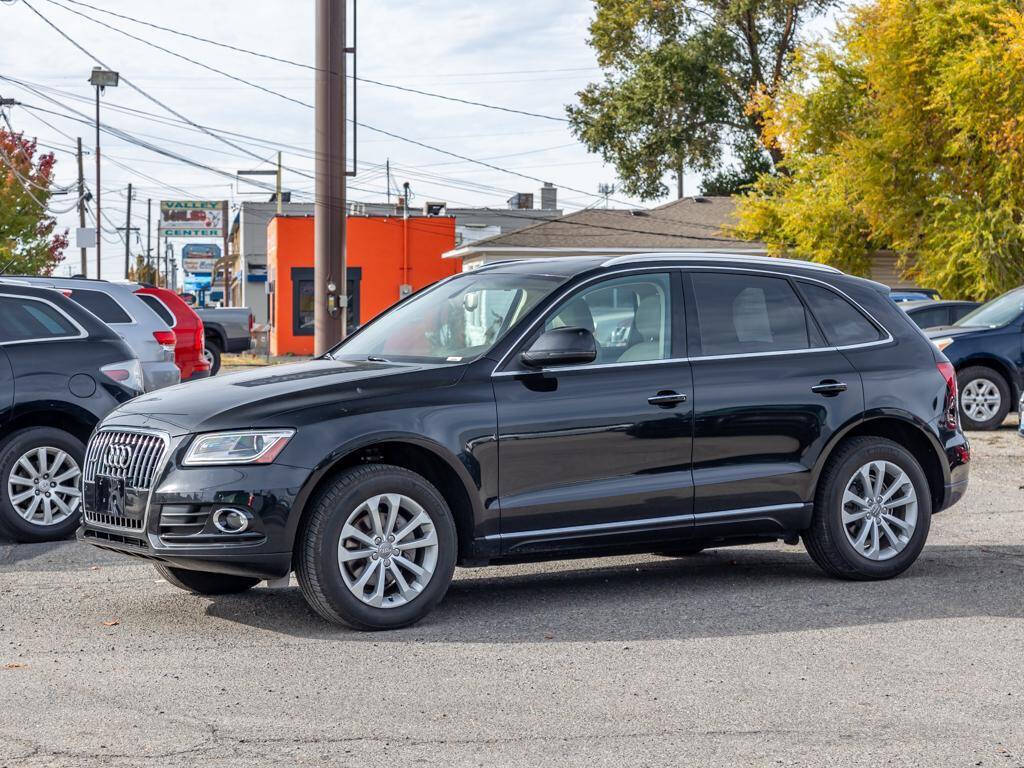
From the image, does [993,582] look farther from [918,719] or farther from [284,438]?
[284,438]

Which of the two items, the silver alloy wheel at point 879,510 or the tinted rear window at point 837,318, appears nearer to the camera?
the silver alloy wheel at point 879,510

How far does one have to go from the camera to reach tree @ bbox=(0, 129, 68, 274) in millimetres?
53969

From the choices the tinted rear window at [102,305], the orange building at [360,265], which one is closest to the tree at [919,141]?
the orange building at [360,265]

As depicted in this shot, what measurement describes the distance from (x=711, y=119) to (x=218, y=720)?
4652cm

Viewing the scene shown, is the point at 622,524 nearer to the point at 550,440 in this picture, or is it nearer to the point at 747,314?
the point at 550,440

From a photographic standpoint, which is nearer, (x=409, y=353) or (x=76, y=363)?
(x=409, y=353)

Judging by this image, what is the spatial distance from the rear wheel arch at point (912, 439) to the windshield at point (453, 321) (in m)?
1.93

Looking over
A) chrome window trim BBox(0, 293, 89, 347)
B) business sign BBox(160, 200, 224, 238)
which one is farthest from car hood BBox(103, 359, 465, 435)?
business sign BBox(160, 200, 224, 238)

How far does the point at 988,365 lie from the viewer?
17547 millimetres

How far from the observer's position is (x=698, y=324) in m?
7.68

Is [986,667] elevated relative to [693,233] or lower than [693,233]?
lower

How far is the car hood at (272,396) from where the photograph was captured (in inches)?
258

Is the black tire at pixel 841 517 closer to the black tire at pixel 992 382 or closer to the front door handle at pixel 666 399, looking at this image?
the front door handle at pixel 666 399

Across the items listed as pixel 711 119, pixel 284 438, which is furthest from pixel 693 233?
pixel 284 438
